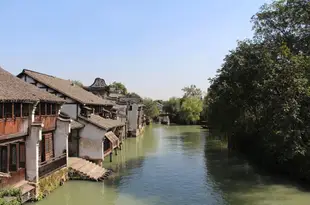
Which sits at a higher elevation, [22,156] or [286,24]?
[286,24]

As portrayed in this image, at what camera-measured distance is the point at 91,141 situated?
106 ft

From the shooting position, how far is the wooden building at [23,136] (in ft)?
62.2

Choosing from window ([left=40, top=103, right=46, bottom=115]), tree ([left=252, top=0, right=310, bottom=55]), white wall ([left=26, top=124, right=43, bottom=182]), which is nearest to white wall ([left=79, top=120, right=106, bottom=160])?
window ([left=40, top=103, right=46, bottom=115])

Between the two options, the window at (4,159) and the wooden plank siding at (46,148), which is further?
the wooden plank siding at (46,148)

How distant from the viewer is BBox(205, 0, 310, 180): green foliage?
25703 mm

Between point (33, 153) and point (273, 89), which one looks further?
point (273, 89)

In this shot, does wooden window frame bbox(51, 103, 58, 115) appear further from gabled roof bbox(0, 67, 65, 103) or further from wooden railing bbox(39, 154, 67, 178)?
wooden railing bbox(39, 154, 67, 178)

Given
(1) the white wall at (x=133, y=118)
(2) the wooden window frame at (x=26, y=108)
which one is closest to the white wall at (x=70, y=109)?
(2) the wooden window frame at (x=26, y=108)

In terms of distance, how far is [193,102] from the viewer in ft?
365

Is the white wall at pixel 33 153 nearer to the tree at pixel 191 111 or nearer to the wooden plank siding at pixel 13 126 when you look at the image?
the wooden plank siding at pixel 13 126

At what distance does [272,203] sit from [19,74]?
24287 mm

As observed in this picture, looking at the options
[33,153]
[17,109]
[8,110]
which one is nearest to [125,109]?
[33,153]

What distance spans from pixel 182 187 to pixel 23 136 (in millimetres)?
12013

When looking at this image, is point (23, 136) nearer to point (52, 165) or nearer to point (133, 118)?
point (52, 165)
